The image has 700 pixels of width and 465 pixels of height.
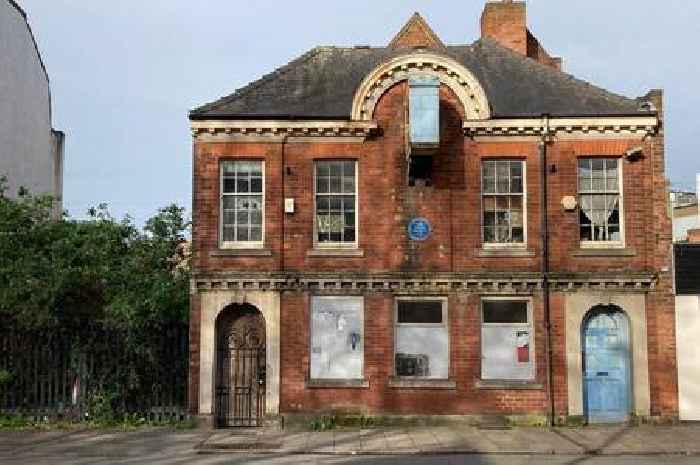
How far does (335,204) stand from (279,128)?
2.21 metres

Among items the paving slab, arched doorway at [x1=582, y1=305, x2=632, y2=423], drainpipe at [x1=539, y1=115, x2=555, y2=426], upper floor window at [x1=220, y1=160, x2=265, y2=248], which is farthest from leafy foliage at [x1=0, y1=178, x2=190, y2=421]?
arched doorway at [x1=582, y1=305, x2=632, y2=423]

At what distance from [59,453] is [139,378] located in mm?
4114

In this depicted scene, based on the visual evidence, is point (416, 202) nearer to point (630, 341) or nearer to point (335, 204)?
point (335, 204)

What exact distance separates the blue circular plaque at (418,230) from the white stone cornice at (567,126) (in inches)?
94.9

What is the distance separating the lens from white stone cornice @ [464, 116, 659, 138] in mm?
18812

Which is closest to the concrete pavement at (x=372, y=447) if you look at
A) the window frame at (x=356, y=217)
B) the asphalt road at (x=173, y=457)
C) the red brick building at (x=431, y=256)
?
the asphalt road at (x=173, y=457)

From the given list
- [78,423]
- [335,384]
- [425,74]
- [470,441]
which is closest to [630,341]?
[470,441]

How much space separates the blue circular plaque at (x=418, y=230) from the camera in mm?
18828

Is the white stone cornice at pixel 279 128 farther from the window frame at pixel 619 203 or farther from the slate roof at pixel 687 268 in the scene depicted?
the slate roof at pixel 687 268

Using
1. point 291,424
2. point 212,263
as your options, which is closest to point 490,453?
point 291,424

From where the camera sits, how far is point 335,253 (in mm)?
18812

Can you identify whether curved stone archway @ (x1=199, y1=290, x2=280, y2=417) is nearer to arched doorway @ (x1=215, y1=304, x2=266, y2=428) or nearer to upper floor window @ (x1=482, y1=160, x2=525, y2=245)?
arched doorway @ (x1=215, y1=304, x2=266, y2=428)

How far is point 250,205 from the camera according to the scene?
1908cm

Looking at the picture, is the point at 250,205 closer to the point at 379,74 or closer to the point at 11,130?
the point at 379,74
